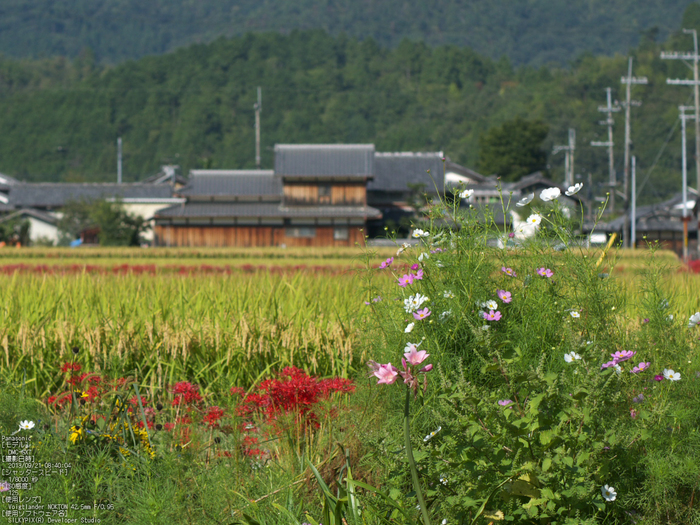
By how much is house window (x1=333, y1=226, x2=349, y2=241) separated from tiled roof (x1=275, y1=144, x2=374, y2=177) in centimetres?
254

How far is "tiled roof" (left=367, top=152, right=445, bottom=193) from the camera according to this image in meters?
37.9

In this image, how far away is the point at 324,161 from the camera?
3262 centimetres

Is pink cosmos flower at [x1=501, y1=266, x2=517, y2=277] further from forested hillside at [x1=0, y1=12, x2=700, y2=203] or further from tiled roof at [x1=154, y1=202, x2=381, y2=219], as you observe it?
forested hillside at [x1=0, y1=12, x2=700, y2=203]

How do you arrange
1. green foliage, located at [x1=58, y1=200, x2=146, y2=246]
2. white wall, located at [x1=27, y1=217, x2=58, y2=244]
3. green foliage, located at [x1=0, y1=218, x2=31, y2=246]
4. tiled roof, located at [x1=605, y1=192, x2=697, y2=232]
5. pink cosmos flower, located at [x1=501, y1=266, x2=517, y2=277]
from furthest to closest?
white wall, located at [x1=27, y1=217, x2=58, y2=244]
tiled roof, located at [x1=605, y1=192, x2=697, y2=232]
green foliage, located at [x1=58, y1=200, x2=146, y2=246]
green foliage, located at [x1=0, y1=218, x2=31, y2=246]
pink cosmos flower, located at [x1=501, y1=266, x2=517, y2=277]

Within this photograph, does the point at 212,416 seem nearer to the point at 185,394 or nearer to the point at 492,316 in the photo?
Result: the point at 185,394

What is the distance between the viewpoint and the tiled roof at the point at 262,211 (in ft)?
104

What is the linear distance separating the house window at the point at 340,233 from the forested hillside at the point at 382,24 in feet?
401

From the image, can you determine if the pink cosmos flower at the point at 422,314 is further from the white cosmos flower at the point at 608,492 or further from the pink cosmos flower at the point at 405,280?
the white cosmos flower at the point at 608,492

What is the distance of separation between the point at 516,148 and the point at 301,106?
114 feet

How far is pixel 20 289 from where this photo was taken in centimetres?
678

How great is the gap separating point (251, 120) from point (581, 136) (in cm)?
3589

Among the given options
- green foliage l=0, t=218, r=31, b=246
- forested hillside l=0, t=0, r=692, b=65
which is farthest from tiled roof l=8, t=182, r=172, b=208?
forested hillside l=0, t=0, r=692, b=65

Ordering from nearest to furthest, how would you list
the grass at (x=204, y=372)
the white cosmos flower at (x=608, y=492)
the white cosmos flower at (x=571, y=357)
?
the white cosmos flower at (x=608, y=492) → the white cosmos flower at (x=571, y=357) → the grass at (x=204, y=372)

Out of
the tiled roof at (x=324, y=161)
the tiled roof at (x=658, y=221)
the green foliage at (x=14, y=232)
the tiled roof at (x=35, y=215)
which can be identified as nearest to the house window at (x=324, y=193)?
the tiled roof at (x=324, y=161)
